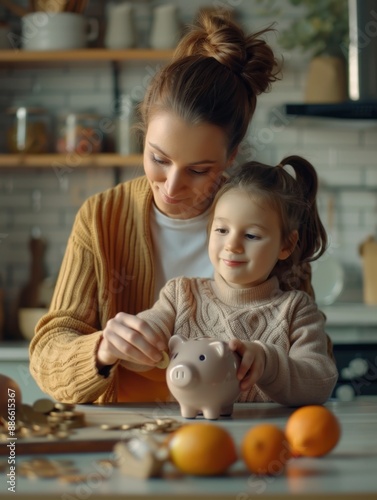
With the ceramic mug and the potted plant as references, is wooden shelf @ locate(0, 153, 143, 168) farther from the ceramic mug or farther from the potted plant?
the potted plant

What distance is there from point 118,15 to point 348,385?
1756 mm

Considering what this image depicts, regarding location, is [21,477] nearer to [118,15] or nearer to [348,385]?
[348,385]

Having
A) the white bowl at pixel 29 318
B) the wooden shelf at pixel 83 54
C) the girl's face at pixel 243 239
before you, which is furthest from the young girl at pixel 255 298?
the wooden shelf at pixel 83 54

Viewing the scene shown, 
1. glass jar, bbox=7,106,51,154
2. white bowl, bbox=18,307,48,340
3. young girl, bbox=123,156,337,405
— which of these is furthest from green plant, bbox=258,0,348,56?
young girl, bbox=123,156,337,405

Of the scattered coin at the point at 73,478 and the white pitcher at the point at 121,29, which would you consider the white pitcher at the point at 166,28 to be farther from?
the scattered coin at the point at 73,478

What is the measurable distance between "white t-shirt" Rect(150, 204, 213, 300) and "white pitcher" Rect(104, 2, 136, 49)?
6.74 feet

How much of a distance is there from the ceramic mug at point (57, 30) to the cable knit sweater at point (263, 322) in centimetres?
235

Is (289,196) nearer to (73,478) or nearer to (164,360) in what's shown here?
(164,360)

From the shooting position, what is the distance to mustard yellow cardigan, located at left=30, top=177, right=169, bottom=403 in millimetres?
1446

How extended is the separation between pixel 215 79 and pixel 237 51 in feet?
0.28

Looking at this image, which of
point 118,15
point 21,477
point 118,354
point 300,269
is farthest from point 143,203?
point 118,15

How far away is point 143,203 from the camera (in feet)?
5.53

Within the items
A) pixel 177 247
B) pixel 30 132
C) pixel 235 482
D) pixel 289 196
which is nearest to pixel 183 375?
pixel 235 482

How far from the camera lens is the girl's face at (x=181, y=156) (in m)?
1.46
